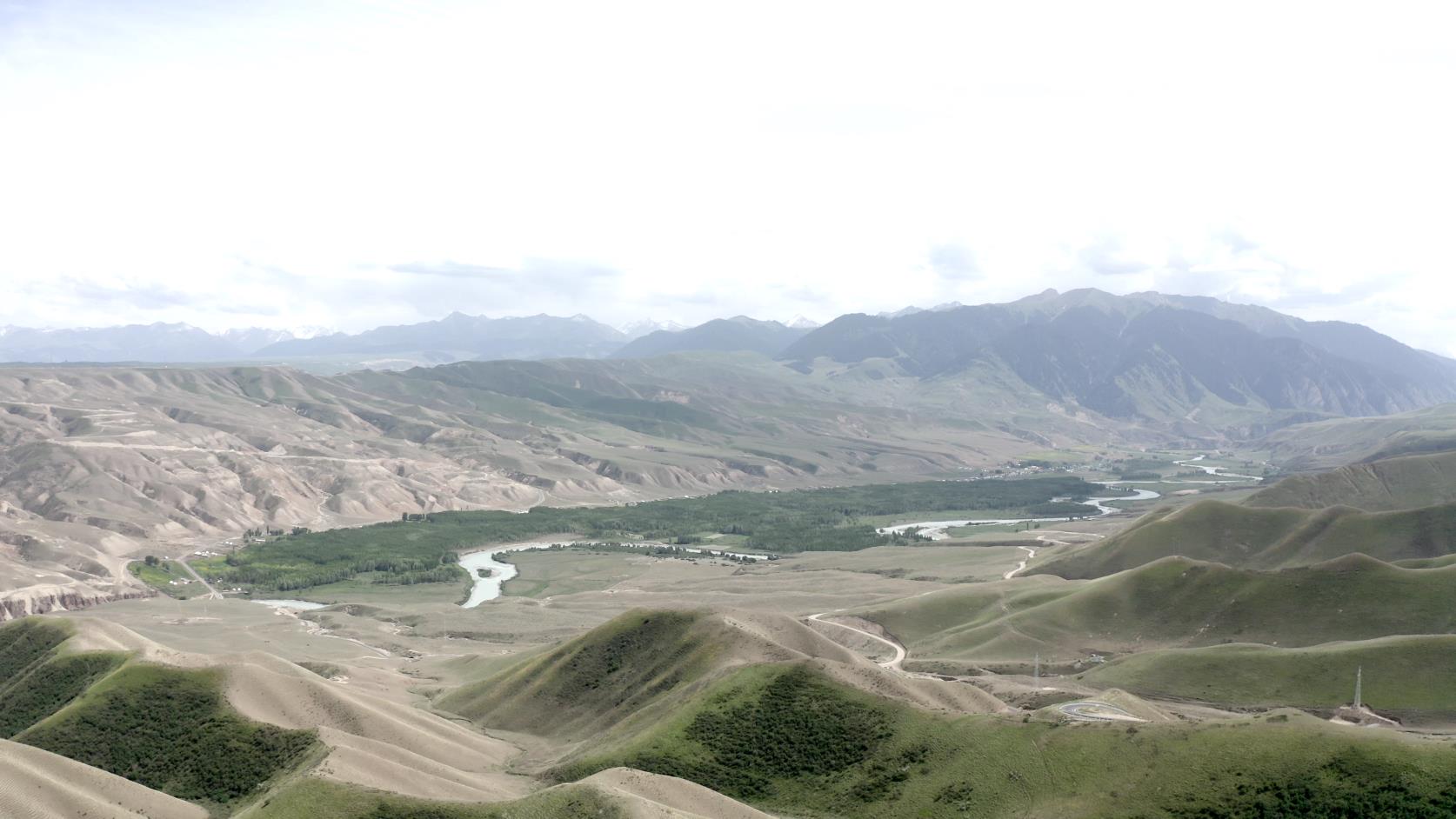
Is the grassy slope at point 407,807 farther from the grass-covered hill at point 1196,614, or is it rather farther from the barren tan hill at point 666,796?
the grass-covered hill at point 1196,614

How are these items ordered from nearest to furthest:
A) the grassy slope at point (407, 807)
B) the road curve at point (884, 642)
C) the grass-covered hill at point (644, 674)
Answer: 1. the grassy slope at point (407, 807)
2. the grass-covered hill at point (644, 674)
3. the road curve at point (884, 642)

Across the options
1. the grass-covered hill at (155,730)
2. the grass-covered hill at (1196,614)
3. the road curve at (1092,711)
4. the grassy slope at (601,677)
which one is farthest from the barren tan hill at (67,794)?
the grass-covered hill at (1196,614)

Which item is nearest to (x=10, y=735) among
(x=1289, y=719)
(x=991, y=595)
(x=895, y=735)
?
(x=895, y=735)

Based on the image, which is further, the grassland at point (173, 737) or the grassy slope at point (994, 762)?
the grassland at point (173, 737)

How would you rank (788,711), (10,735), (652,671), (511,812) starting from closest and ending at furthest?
(511,812) → (788,711) → (10,735) → (652,671)

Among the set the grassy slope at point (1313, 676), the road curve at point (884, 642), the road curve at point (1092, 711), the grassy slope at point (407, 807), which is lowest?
the road curve at point (884, 642)

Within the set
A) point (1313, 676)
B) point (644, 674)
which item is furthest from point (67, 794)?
point (1313, 676)

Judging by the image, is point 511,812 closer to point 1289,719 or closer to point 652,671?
point 652,671
